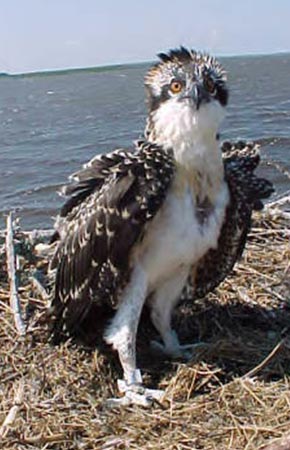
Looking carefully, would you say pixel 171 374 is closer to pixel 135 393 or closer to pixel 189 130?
pixel 135 393

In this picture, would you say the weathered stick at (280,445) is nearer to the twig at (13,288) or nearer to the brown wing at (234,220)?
the brown wing at (234,220)

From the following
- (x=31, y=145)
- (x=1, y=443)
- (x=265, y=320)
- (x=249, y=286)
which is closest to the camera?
(x=1, y=443)

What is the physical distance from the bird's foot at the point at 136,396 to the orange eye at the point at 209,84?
1.50m

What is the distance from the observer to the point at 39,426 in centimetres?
382

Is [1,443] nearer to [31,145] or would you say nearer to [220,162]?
[220,162]

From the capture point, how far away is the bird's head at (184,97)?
154 inches

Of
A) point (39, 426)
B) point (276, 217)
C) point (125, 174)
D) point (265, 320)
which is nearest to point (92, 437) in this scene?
point (39, 426)

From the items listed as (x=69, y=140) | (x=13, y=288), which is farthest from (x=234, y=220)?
(x=69, y=140)

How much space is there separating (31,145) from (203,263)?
16.0 metres

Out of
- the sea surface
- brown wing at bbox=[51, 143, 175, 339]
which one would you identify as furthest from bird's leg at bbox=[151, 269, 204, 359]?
the sea surface

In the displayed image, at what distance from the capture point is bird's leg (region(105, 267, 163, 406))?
13.6 feet

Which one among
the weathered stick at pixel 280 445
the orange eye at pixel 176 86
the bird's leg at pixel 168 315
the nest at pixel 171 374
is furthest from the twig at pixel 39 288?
the weathered stick at pixel 280 445

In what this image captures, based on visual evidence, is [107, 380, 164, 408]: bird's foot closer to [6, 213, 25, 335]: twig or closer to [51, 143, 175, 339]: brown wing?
[51, 143, 175, 339]: brown wing

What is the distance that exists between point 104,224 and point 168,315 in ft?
2.62
